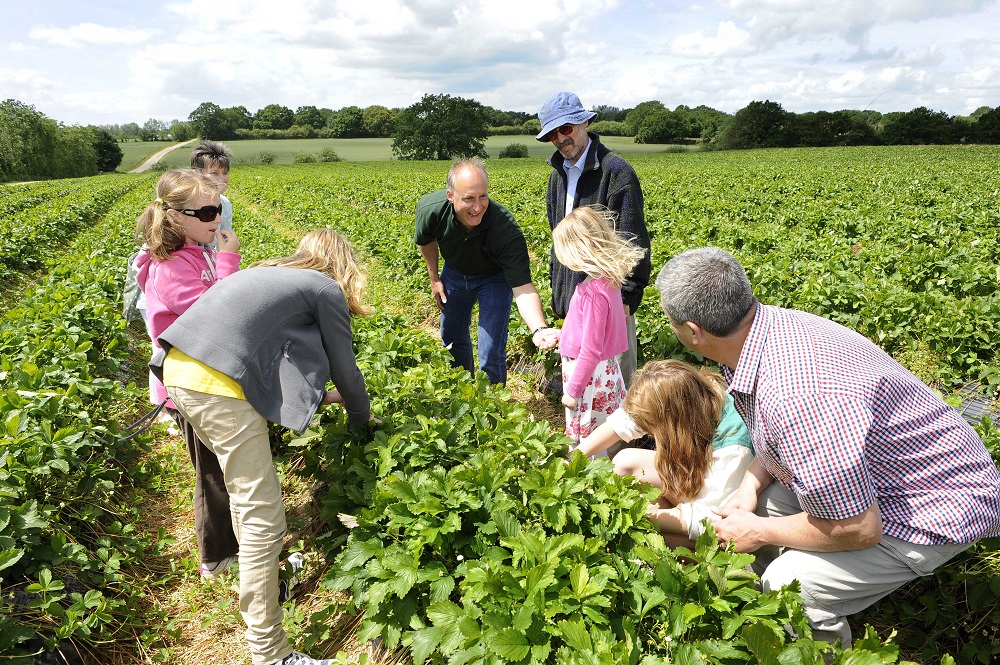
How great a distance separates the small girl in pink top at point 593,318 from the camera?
347 centimetres

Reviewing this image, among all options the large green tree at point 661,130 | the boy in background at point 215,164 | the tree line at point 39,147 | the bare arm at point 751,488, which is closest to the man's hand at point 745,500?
the bare arm at point 751,488

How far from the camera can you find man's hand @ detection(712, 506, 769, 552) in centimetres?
235

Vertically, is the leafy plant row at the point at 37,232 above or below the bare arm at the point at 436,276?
below

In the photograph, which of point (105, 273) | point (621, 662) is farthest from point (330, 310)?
point (105, 273)

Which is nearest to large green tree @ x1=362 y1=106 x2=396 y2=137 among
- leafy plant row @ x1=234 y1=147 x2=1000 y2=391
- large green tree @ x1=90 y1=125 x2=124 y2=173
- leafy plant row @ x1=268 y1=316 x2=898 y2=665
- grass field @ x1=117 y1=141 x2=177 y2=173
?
grass field @ x1=117 y1=141 x2=177 y2=173

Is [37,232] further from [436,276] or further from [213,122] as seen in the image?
[213,122]

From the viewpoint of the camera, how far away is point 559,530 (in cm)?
220

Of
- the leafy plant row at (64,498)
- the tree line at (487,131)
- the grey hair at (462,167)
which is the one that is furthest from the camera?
the tree line at (487,131)

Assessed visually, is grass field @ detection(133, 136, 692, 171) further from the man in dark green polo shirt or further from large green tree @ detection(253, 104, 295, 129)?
the man in dark green polo shirt

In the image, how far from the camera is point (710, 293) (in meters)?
2.13

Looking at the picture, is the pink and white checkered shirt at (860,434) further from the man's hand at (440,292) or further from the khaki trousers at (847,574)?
the man's hand at (440,292)

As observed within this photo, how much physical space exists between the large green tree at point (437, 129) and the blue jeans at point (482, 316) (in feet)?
216

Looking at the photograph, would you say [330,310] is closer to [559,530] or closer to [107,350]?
[559,530]

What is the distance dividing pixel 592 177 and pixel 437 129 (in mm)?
68999
